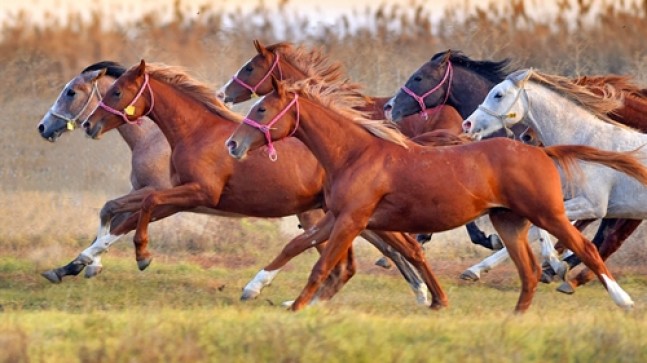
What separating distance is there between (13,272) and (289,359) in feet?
21.0

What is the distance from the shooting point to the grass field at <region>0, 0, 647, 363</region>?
7.55 meters

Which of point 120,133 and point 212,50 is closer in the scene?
point 120,133

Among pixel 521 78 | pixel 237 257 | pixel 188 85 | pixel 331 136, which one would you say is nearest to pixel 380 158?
pixel 331 136

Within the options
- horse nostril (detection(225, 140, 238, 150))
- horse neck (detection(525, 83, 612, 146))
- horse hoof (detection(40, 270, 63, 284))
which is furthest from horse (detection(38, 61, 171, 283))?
horse neck (detection(525, 83, 612, 146))

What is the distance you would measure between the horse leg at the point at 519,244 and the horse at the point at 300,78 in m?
2.93

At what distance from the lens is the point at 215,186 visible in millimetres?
11172

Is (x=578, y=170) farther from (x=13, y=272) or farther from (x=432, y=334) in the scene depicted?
(x=13, y=272)

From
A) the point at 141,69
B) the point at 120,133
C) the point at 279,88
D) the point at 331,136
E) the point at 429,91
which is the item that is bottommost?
the point at 429,91

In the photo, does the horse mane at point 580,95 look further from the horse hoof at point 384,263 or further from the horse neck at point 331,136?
the horse hoof at point 384,263

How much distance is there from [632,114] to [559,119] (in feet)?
2.98

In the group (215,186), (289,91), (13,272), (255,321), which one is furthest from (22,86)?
(255,321)

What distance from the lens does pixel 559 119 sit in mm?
11648

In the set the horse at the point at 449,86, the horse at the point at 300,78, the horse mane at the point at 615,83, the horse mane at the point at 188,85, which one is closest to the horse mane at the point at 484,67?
the horse at the point at 449,86

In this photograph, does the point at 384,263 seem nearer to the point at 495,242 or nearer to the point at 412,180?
the point at 495,242
